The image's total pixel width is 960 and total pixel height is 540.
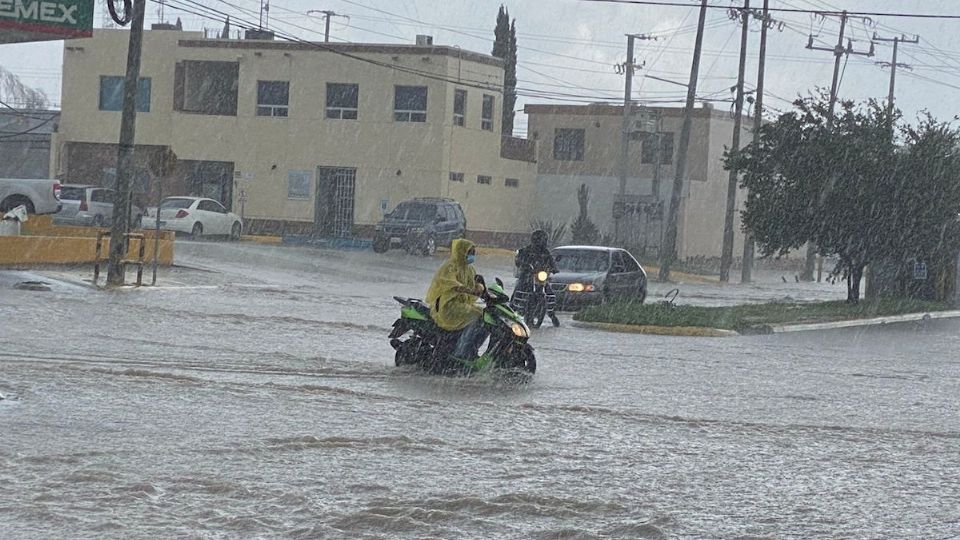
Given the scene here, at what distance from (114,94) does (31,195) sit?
21.2 meters

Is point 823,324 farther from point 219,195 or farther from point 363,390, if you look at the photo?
point 219,195

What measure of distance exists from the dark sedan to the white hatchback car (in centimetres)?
2291

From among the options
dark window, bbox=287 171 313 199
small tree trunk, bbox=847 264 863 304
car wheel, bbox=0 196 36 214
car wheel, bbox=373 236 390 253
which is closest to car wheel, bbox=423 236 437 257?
car wheel, bbox=373 236 390 253

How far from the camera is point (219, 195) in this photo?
2391 inches

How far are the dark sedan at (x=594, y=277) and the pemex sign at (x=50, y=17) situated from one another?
9.72 meters

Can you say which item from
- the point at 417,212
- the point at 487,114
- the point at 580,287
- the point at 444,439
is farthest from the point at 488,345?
the point at 487,114

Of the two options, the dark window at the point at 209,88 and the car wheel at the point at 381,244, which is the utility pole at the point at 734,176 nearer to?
the car wheel at the point at 381,244

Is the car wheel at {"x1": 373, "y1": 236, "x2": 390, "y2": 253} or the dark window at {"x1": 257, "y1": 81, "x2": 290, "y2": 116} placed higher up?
the dark window at {"x1": 257, "y1": 81, "x2": 290, "y2": 116}

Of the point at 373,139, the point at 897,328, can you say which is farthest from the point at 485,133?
the point at 897,328

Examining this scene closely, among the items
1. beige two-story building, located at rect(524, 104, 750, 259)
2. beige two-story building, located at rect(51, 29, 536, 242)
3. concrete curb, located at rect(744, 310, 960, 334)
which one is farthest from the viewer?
beige two-story building, located at rect(524, 104, 750, 259)

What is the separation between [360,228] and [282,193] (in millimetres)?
3326

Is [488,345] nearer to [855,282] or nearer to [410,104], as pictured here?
[855,282]

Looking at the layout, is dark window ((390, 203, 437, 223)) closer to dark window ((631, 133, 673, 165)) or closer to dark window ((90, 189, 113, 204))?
dark window ((90, 189, 113, 204))

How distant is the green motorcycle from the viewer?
1628cm
